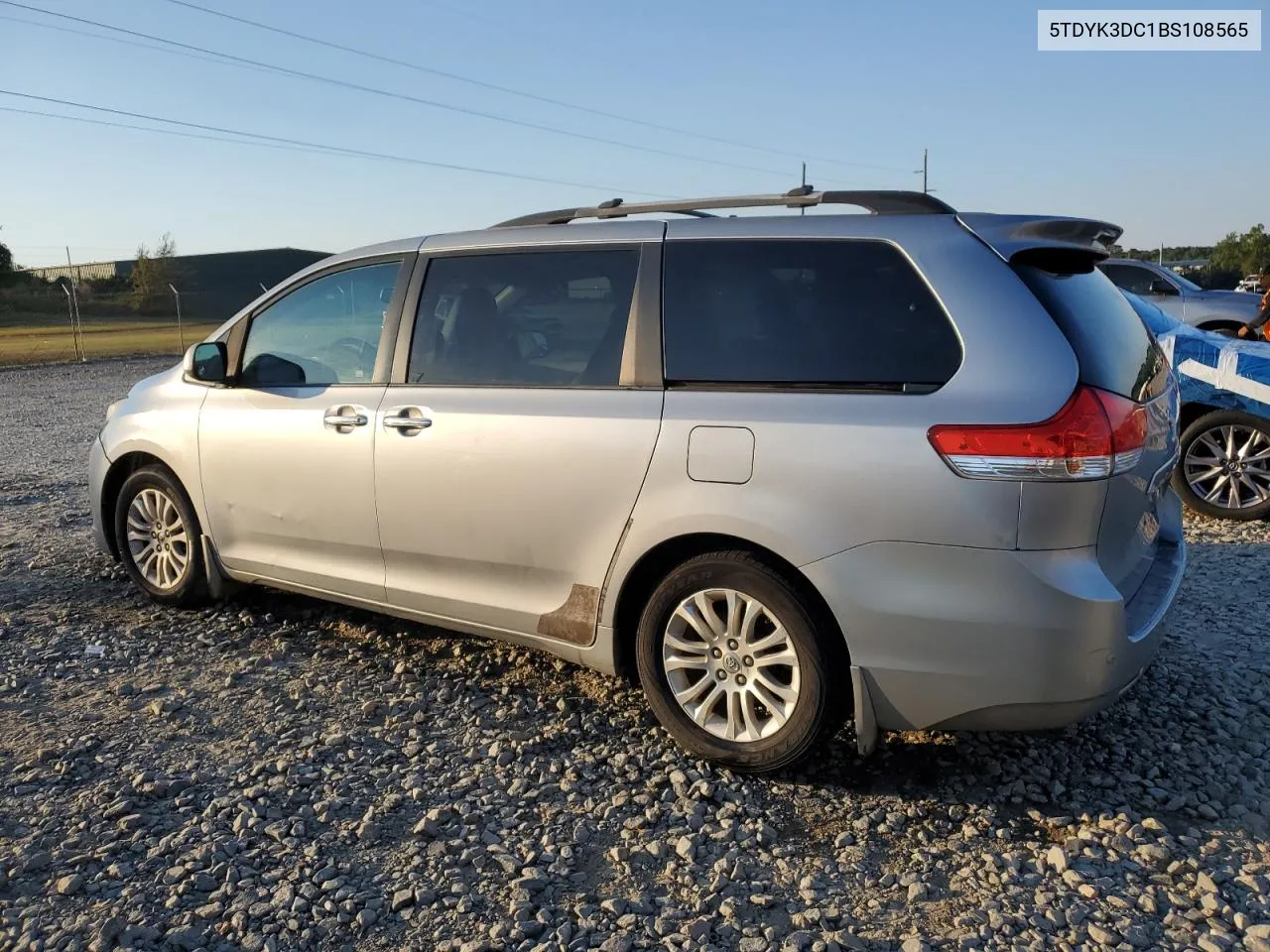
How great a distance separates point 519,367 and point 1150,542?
2.34 metres

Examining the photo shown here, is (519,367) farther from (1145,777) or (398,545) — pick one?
(1145,777)

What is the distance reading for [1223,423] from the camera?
6.80 m

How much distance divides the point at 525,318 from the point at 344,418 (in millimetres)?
926

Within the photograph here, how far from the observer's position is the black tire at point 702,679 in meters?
3.23

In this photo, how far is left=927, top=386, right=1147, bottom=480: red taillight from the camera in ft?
9.37

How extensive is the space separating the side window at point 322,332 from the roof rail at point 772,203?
660 millimetres

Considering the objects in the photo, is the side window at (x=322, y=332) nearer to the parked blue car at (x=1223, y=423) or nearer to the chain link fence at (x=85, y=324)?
the parked blue car at (x=1223, y=423)

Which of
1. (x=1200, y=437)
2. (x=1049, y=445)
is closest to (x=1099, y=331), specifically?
(x=1049, y=445)

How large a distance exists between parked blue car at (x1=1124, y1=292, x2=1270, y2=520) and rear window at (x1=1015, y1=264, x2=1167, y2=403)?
359cm

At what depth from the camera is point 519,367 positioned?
3.91 meters

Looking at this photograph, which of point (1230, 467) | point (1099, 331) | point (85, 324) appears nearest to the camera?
point (1099, 331)

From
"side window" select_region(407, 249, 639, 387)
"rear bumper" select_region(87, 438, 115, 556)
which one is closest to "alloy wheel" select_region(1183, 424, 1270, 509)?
"side window" select_region(407, 249, 639, 387)

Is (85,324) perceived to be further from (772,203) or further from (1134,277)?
(772,203)

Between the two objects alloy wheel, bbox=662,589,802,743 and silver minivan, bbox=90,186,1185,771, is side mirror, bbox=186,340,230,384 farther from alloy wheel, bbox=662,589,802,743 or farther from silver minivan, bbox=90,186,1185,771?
alloy wheel, bbox=662,589,802,743
